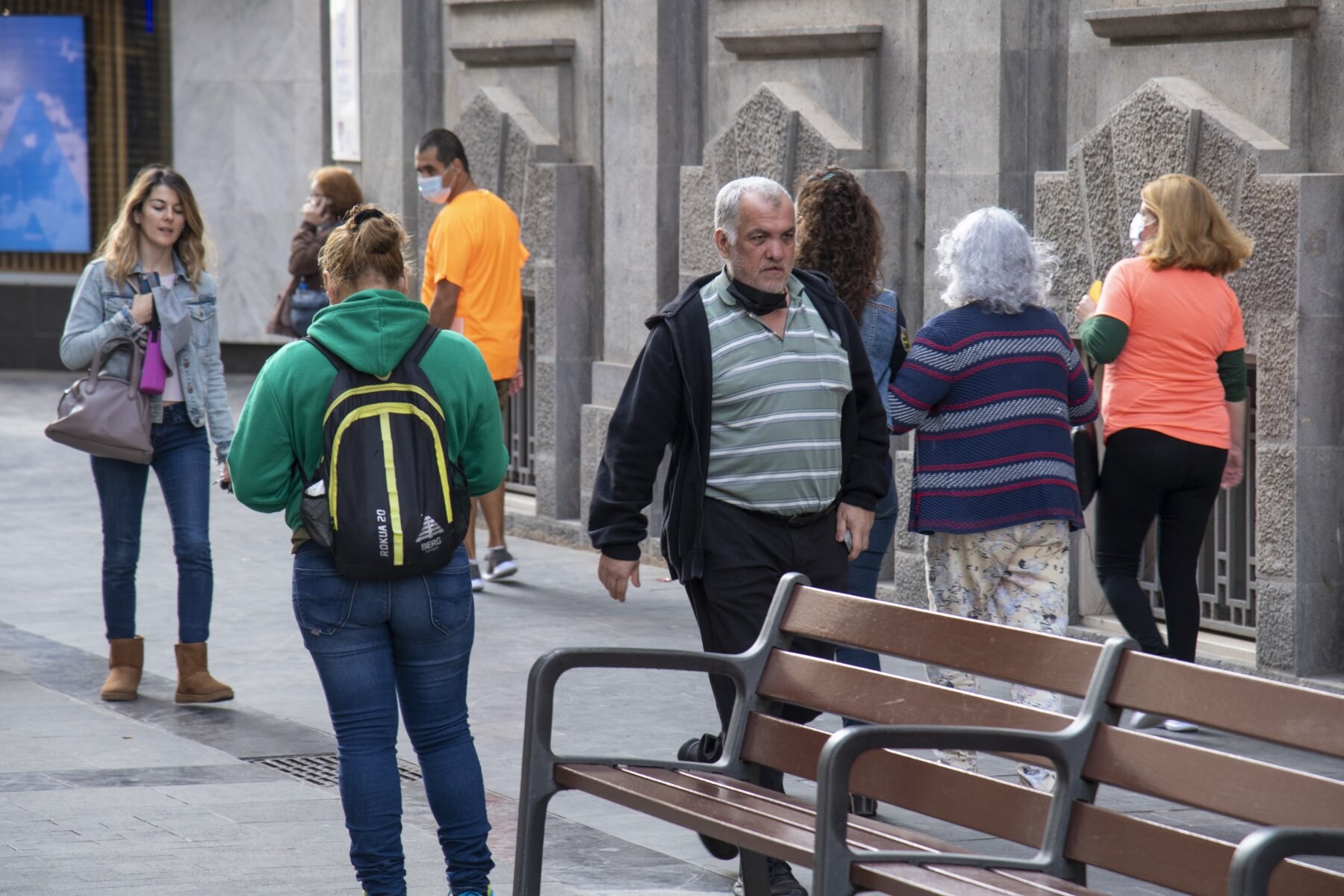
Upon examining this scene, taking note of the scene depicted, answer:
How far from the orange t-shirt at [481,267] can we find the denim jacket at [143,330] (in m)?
2.26

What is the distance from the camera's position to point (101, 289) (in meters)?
7.07

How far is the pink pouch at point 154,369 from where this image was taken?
6984 millimetres

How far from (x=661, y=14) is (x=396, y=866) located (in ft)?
21.4

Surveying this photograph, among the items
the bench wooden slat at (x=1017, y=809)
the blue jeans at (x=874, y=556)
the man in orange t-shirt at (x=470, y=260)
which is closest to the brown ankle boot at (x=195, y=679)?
the man in orange t-shirt at (x=470, y=260)

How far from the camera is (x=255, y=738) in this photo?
677cm

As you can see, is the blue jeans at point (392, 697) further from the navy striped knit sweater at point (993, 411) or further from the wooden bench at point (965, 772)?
the navy striped knit sweater at point (993, 411)

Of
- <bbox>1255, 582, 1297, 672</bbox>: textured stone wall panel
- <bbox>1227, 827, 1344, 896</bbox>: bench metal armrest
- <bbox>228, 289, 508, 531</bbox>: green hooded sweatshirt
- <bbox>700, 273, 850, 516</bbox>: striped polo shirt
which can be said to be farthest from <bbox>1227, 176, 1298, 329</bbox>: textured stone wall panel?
<bbox>1227, 827, 1344, 896</bbox>: bench metal armrest

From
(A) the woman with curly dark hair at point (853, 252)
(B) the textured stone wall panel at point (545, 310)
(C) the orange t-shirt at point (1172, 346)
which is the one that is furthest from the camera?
(B) the textured stone wall panel at point (545, 310)

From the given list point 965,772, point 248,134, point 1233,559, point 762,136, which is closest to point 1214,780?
point 965,772

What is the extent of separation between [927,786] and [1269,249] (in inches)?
146

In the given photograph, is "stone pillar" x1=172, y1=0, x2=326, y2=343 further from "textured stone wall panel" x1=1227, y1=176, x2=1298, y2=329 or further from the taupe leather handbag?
"textured stone wall panel" x1=1227, y1=176, x2=1298, y2=329

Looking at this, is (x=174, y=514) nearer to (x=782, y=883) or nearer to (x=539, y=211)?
(x=782, y=883)

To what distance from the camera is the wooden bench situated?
333 cm

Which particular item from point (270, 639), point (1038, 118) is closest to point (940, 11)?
point (1038, 118)
